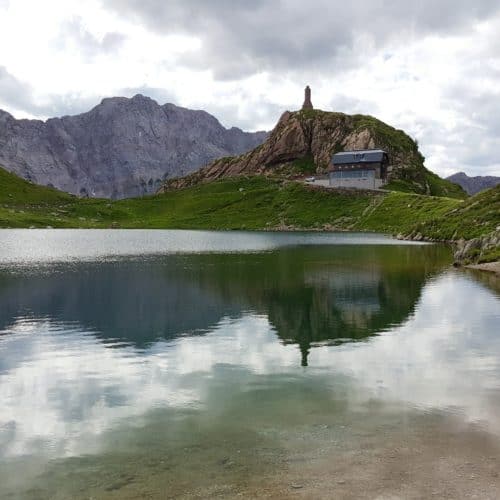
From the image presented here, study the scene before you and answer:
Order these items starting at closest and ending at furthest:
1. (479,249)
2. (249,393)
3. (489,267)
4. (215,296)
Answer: (249,393) < (215,296) < (489,267) < (479,249)

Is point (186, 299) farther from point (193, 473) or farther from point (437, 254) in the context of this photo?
point (437, 254)

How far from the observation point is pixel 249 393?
78.9ft

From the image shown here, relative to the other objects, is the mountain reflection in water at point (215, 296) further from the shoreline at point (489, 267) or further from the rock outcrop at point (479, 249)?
the shoreline at point (489, 267)

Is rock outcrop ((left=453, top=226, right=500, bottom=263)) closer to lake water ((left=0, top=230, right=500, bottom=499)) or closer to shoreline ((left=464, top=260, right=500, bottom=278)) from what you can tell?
shoreline ((left=464, top=260, right=500, bottom=278))

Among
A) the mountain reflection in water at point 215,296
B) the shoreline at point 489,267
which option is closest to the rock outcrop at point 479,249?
the shoreline at point 489,267

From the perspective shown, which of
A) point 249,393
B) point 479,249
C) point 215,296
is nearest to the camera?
point 249,393

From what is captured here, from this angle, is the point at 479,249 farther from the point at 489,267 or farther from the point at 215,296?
the point at 215,296

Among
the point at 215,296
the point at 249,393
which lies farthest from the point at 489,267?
the point at 249,393

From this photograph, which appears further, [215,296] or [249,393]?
[215,296]

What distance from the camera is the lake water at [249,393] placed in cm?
1559

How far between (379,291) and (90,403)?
39.7 metres

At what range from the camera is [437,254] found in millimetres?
99188

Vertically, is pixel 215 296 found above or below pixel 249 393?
above

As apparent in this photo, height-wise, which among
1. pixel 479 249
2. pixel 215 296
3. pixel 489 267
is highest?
pixel 479 249
